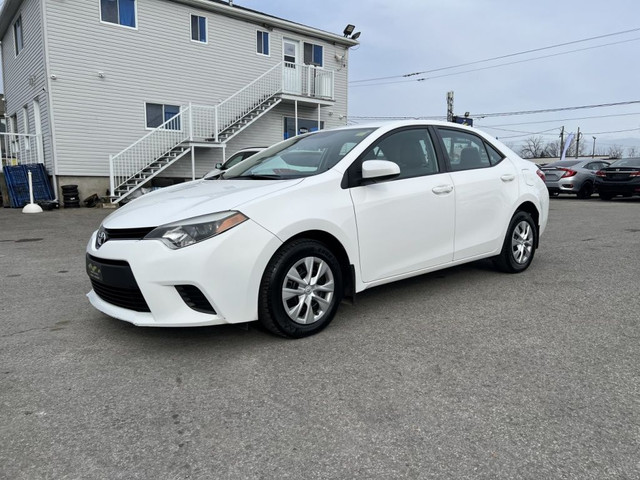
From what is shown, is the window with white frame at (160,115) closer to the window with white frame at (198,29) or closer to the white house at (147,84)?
the white house at (147,84)

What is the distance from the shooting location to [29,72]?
52.0 feet

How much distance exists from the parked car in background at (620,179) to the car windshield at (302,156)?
14553 mm

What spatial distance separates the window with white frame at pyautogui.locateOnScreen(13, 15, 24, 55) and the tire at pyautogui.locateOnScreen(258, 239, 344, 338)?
1782 centimetres

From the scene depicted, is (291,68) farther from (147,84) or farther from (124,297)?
(124,297)

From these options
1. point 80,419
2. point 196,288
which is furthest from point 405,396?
point 80,419

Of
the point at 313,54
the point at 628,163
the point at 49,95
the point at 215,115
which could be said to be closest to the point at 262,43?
the point at 313,54

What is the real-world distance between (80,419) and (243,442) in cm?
85

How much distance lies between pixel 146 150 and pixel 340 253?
13009 mm

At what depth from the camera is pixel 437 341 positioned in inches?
132

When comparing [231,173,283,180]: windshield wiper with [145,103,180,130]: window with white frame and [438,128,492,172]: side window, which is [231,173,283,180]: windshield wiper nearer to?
[438,128,492,172]: side window

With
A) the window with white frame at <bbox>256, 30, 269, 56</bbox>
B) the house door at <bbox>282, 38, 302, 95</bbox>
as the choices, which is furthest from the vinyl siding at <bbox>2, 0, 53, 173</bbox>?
the house door at <bbox>282, 38, 302, 95</bbox>

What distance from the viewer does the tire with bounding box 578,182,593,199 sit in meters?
17.4

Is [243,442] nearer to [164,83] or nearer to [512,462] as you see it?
[512,462]

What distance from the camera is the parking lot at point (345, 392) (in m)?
2.04
